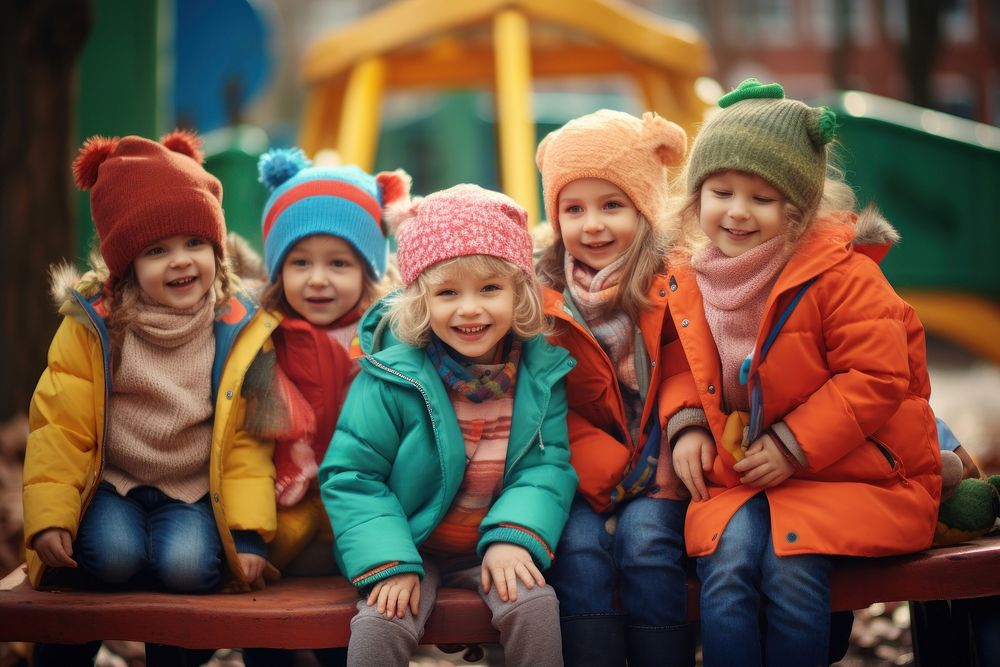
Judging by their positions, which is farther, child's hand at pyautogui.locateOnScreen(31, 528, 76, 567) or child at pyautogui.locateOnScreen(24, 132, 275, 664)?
child at pyautogui.locateOnScreen(24, 132, 275, 664)

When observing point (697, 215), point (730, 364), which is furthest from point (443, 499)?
point (697, 215)

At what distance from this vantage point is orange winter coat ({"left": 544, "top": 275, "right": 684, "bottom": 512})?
2705 millimetres

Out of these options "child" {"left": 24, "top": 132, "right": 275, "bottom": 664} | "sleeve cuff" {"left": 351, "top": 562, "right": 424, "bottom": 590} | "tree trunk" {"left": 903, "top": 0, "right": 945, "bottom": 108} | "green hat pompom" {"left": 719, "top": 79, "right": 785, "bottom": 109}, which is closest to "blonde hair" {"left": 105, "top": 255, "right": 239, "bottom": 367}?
"child" {"left": 24, "top": 132, "right": 275, "bottom": 664}

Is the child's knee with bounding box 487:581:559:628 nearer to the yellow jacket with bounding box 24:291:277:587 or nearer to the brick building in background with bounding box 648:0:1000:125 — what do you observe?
the yellow jacket with bounding box 24:291:277:587

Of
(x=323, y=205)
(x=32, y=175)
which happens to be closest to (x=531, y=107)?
(x=32, y=175)

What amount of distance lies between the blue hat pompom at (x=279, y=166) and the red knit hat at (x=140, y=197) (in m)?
0.33

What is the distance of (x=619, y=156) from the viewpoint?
2.84 meters

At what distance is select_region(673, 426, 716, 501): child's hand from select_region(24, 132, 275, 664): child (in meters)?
1.06

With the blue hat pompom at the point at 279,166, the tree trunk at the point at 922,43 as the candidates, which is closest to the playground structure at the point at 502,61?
the blue hat pompom at the point at 279,166

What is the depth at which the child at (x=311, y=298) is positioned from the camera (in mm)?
2803

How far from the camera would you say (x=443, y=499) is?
8.39 feet

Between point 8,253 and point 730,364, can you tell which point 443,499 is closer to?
point 730,364

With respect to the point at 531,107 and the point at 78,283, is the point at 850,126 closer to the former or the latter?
the point at 531,107

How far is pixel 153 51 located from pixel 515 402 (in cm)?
361
